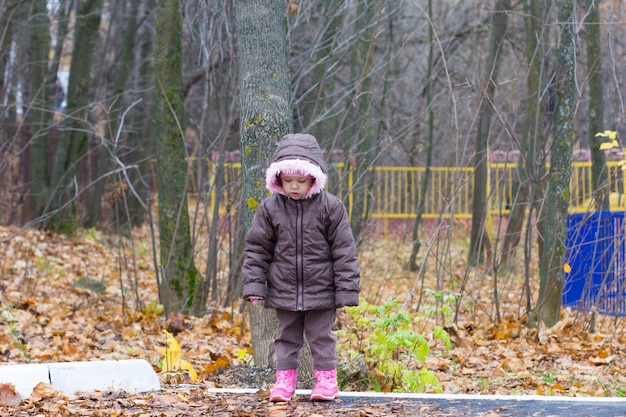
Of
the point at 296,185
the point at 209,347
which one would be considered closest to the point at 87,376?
the point at 296,185

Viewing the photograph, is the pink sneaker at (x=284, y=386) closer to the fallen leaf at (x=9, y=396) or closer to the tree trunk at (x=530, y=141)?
the fallen leaf at (x=9, y=396)

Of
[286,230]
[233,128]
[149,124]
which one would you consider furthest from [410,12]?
[286,230]

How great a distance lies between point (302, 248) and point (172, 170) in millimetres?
4787

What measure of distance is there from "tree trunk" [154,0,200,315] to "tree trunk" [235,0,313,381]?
3575 mm

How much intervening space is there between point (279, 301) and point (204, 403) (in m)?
0.66

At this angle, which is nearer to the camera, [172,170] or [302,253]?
[302,253]

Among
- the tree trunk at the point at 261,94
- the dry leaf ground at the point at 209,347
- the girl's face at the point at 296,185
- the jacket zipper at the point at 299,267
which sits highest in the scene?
the tree trunk at the point at 261,94

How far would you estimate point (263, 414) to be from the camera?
4262 mm

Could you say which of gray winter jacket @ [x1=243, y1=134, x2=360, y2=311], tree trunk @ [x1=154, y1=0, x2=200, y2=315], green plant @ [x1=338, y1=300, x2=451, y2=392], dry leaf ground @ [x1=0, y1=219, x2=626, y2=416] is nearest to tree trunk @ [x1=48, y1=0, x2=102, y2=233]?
dry leaf ground @ [x1=0, y1=219, x2=626, y2=416]

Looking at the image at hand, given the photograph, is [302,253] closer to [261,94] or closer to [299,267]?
[299,267]

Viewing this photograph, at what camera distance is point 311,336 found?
4.73 m

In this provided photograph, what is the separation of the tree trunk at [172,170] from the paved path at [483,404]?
13.8ft

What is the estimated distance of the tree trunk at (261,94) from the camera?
539 cm

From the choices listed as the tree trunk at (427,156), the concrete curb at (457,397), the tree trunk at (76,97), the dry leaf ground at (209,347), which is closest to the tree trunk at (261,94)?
the concrete curb at (457,397)
